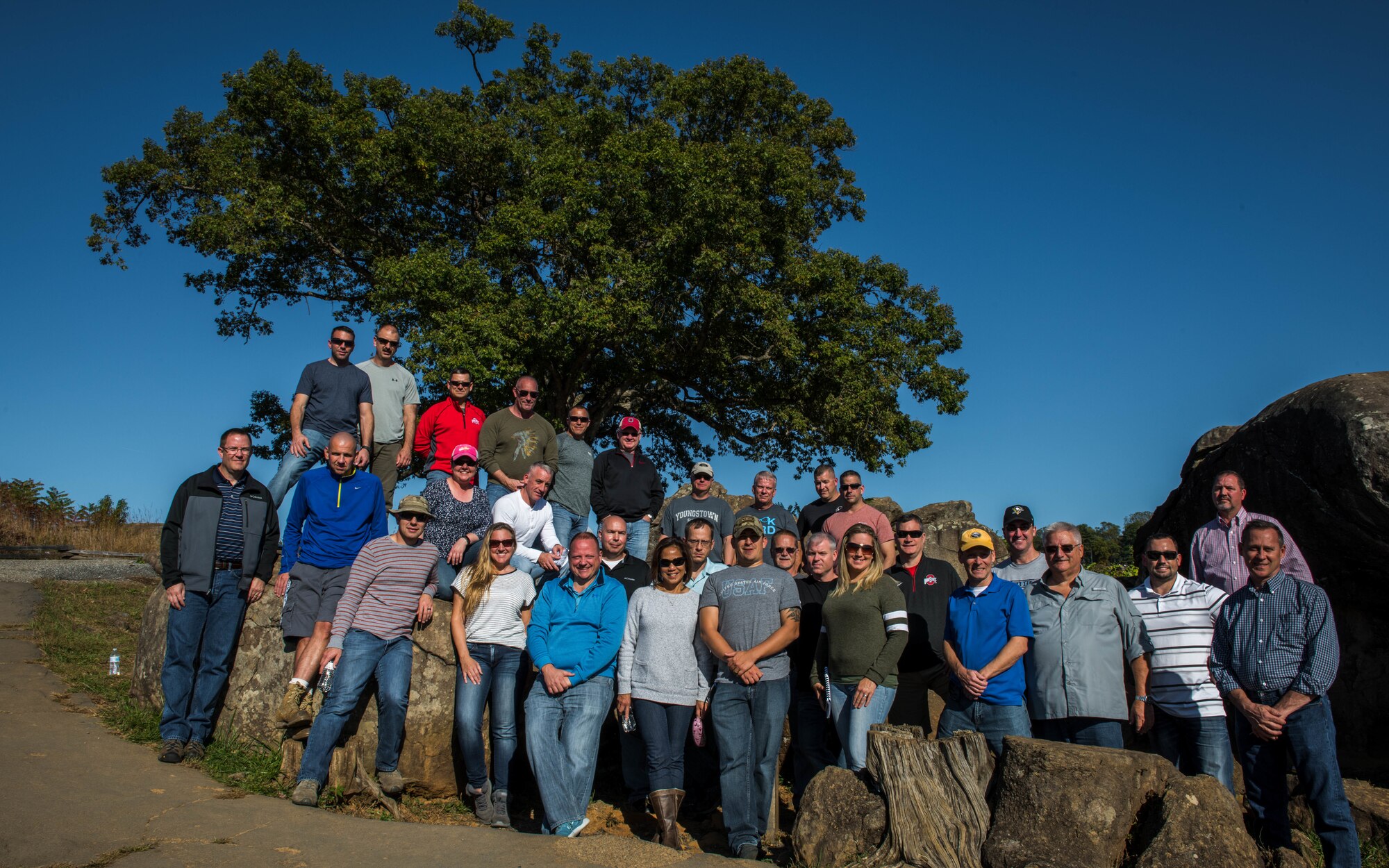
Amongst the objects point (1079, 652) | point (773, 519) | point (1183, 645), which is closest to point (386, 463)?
point (773, 519)

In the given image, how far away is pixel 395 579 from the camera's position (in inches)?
231

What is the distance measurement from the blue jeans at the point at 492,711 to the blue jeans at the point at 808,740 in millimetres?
1854

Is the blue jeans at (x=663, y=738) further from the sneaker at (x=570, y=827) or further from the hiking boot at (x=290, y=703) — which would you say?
the hiking boot at (x=290, y=703)

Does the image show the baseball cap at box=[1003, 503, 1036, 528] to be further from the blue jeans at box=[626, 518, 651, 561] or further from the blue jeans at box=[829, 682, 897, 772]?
the blue jeans at box=[626, 518, 651, 561]

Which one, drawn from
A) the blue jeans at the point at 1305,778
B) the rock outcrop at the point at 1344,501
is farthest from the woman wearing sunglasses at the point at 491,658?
the rock outcrop at the point at 1344,501

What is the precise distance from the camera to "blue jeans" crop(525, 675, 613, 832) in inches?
211

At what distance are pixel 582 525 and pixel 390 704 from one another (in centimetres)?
245

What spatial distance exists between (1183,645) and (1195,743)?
0.53 metres

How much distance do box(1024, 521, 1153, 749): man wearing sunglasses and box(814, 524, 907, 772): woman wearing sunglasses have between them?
80cm

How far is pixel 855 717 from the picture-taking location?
5.06 metres

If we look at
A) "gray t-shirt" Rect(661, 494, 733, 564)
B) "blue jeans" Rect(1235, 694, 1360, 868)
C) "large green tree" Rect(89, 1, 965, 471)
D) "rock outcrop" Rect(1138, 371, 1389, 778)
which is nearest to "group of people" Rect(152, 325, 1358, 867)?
"blue jeans" Rect(1235, 694, 1360, 868)

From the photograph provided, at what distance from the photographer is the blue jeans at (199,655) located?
5996mm

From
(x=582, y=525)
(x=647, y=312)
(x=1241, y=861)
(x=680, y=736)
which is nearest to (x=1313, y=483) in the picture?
(x=1241, y=861)

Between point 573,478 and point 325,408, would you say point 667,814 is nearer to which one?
point 573,478
